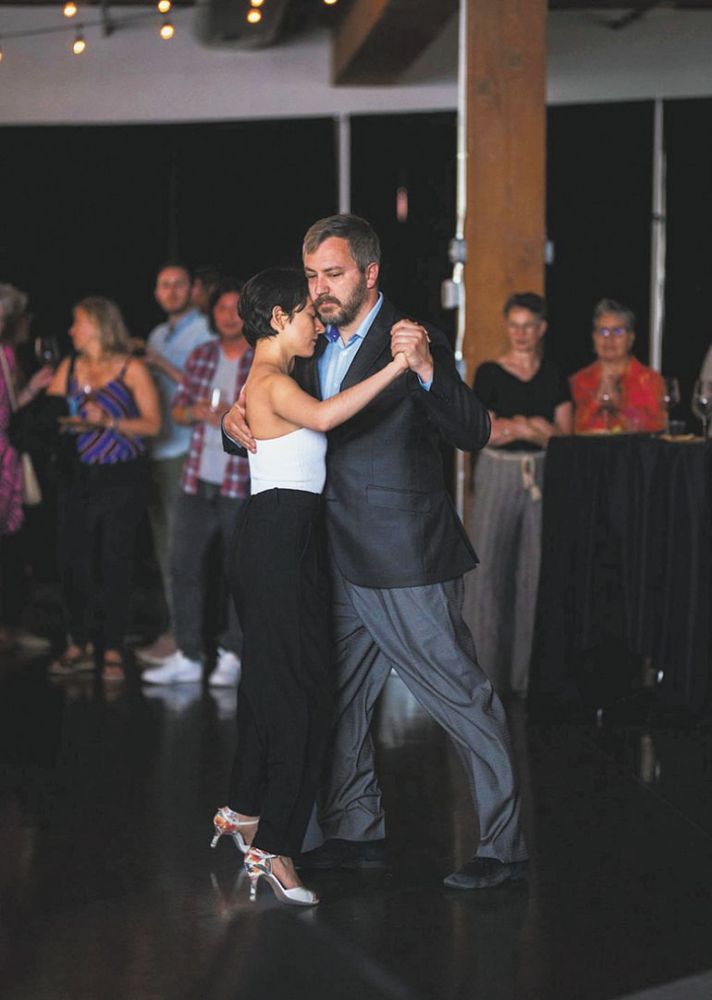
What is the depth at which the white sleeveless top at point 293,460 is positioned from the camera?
344cm

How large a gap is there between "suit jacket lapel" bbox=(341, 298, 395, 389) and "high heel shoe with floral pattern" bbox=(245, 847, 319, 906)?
1074 millimetres

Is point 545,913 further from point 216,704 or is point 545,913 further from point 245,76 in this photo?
point 245,76

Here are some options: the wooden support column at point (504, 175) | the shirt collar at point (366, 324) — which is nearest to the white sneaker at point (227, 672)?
the wooden support column at point (504, 175)

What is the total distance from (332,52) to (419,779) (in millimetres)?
5758

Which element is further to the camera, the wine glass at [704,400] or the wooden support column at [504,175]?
the wooden support column at [504,175]

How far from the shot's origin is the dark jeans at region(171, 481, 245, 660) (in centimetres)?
595

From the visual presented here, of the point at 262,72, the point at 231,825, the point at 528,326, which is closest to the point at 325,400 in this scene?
the point at 231,825

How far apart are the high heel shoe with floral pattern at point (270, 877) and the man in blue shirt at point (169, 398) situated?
3.09 metres

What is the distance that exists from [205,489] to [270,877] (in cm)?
271

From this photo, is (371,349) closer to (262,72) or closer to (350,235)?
(350,235)

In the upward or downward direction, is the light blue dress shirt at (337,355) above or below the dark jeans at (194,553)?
above

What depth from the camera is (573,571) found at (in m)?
5.34

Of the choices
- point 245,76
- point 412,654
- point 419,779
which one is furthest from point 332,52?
point 412,654

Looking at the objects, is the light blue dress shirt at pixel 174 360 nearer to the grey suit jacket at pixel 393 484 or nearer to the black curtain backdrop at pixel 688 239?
the grey suit jacket at pixel 393 484
